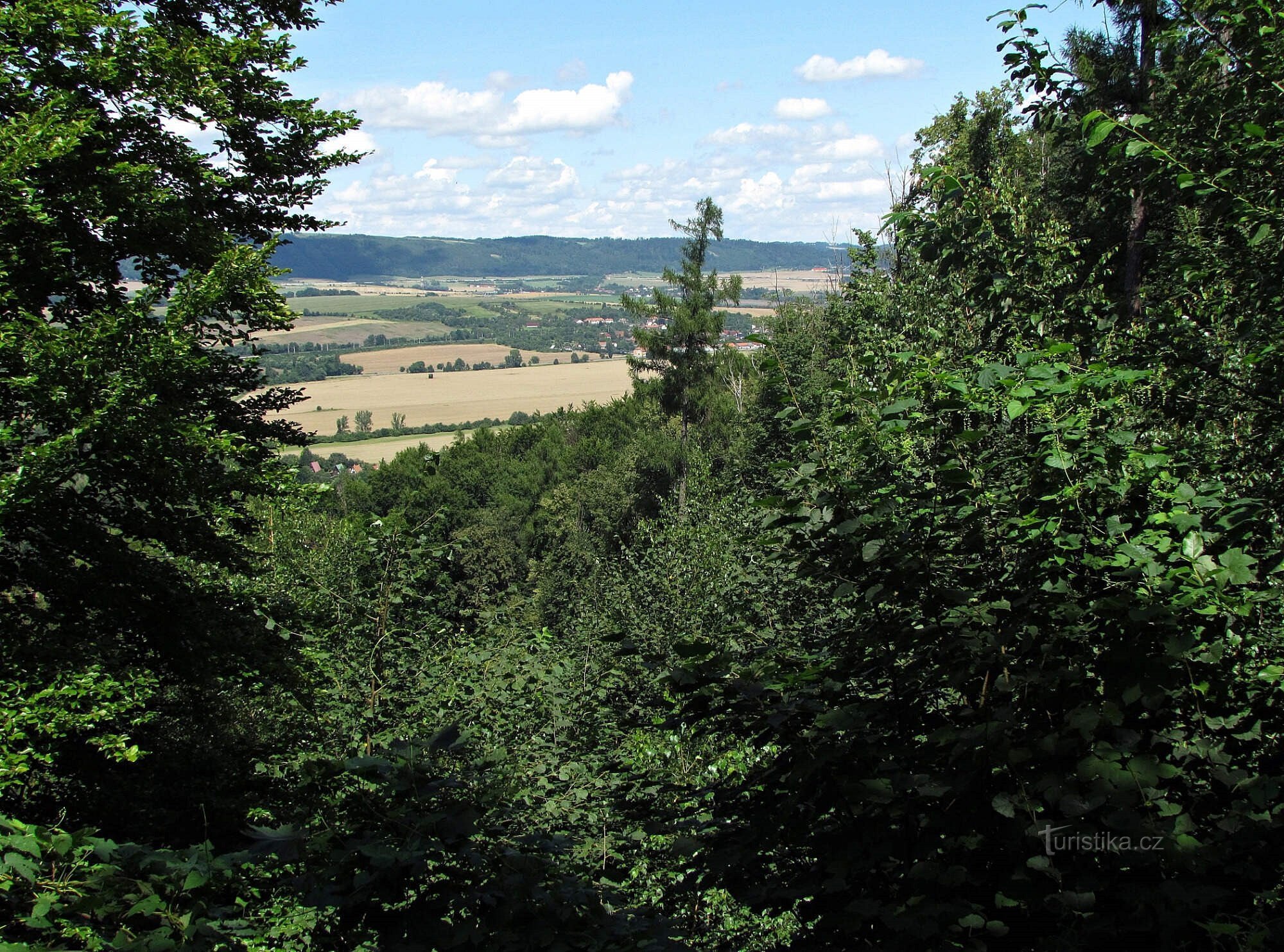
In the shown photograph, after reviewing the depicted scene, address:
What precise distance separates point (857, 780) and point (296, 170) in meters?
10.6

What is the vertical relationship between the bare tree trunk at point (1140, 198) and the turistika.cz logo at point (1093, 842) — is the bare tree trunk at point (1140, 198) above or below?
above

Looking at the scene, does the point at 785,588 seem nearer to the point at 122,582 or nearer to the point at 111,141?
the point at 122,582

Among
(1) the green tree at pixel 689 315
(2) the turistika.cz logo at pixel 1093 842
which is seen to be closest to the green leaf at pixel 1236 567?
(2) the turistika.cz logo at pixel 1093 842

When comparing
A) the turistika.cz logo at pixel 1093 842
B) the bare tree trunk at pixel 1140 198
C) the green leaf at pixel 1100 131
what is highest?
the bare tree trunk at pixel 1140 198

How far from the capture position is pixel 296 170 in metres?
10.6

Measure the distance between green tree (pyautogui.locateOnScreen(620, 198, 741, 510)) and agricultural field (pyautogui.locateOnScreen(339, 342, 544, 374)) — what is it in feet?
288

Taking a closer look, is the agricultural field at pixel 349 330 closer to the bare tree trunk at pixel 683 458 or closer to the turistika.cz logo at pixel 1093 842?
the bare tree trunk at pixel 683 458

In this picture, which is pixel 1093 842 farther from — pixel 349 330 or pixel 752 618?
pixel 349 330

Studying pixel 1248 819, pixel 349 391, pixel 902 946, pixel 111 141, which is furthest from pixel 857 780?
pixel 349 391

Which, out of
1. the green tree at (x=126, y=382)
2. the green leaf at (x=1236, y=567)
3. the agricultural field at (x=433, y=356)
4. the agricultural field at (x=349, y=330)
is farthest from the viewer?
the agricultural field at (x=349, y=330)

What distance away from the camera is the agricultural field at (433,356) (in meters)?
124

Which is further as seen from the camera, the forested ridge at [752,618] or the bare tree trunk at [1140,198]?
the bare tree trunk at [1140,198]

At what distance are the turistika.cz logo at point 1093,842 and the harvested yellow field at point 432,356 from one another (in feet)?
411

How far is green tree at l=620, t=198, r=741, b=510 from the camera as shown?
40.8 metres
